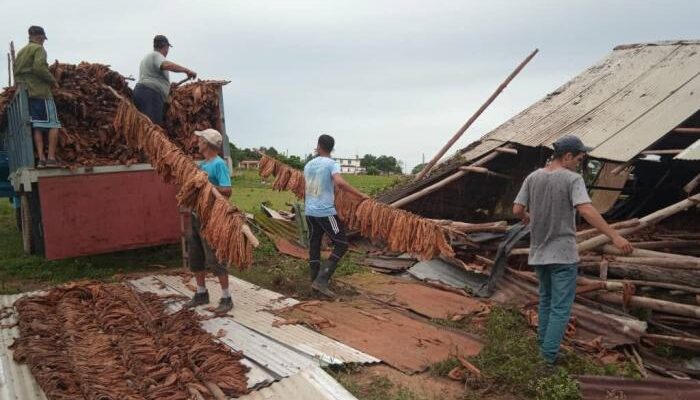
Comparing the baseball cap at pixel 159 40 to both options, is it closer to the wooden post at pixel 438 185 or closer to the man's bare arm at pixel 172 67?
the man's bare arm at pixel 172 67

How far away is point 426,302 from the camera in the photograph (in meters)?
6.50

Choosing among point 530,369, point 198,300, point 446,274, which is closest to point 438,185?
point 446,274

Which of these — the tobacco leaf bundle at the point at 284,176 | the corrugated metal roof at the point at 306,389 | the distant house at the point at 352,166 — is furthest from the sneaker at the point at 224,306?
the distant house at the point at 352,166

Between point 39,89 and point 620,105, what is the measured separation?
875 centimetres

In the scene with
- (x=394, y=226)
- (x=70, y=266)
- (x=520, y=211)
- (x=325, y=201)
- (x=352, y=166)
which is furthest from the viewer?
(x=352, y=166)

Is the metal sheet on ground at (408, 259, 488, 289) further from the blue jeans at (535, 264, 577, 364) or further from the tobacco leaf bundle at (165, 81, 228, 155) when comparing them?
the tobacco leaf bundle at (165, 81, 228, 155)

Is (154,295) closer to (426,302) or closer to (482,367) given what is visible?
(426,302)

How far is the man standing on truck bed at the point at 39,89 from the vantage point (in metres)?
6.62

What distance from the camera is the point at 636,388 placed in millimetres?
3975

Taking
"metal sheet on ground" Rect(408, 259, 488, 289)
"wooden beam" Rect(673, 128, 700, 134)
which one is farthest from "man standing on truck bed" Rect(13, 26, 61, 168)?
"wooden beam" Rect(673, 128, 700, 134)

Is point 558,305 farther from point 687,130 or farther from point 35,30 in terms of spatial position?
point 35,30

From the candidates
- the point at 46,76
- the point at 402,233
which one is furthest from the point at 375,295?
the point at 46,76

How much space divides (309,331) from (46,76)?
481cm

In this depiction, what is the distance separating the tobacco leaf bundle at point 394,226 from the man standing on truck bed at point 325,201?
0.49ft
